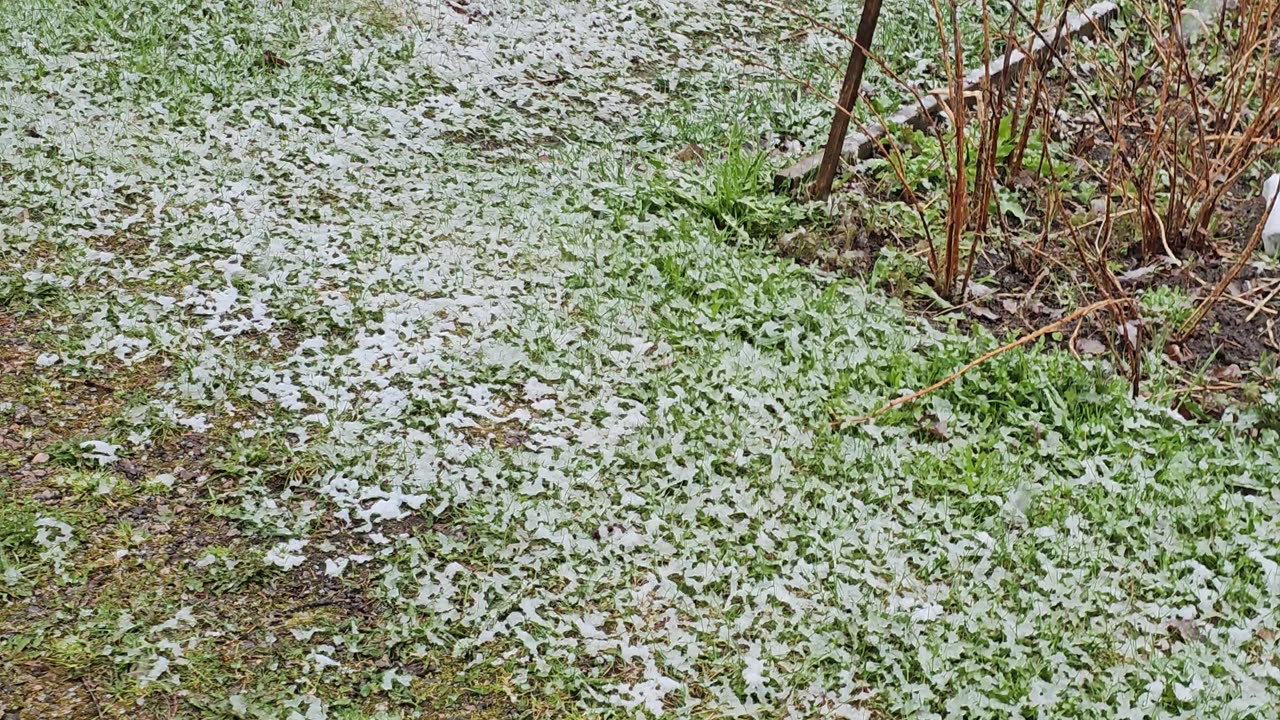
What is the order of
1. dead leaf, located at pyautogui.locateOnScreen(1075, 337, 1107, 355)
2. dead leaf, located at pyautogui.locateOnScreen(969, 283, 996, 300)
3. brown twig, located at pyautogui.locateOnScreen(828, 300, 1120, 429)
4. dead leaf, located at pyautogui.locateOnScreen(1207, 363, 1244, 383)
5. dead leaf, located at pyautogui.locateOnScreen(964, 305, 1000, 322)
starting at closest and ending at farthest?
brown twig, located at pyautogui.locateOnScreen(828, 300, 1120, 429) < dead leaf, located at pyautogui.locateOnScreen(1207, 363, 1244, 383) < dead leaf, located at pyautogui.locateOnScreen(1075, 337, 1107, 355) < dead leaf, located at pyautogui.locateOnScreen(964, 305, 1000, 322) < dead leaf, located at pyautogui.locateOnScreen(969, 283, 996, 300)

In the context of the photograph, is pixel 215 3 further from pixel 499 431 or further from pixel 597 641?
pixel 597 641

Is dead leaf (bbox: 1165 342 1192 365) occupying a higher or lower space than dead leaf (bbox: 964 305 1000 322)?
higher

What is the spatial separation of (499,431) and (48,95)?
301cm

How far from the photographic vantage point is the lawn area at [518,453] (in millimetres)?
2992

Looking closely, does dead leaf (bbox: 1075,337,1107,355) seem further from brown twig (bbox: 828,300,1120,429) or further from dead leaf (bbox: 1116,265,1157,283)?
dead leaf (bbox: 1116,265,1157,283)

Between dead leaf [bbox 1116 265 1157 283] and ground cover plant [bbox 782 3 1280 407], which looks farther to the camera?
dead leaf [bbox 1116 265 1157 283]

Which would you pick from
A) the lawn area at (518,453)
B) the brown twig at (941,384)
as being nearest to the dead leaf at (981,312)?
the lawn area at (518,453)

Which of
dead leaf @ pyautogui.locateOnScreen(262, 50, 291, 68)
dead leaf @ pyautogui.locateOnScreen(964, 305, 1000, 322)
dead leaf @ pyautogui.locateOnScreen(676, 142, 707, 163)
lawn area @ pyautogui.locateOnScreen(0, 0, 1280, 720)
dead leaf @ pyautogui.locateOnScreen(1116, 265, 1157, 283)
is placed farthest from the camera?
dead leaf @ pyautogui.locateOnScreen(262, 50, 291, 68)

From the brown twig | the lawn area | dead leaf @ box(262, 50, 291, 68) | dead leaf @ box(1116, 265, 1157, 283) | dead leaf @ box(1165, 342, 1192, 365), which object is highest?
A: dead leaf @ box(1116, 265, 1157, 283)

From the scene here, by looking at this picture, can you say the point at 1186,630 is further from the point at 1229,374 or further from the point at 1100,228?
the point at 1100,228

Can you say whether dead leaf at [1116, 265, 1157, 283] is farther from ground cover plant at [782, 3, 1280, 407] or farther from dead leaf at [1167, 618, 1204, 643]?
dead leaf at [1167, 618, 1204, 643]

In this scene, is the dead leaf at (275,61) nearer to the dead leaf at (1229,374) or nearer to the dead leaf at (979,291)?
the dead leaf at (979,291)

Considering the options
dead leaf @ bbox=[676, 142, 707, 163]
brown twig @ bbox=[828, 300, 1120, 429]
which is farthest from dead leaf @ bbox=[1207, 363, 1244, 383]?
dead leaf @ bbox=[676, 142, 707, 163]

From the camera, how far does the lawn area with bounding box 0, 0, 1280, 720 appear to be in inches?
118
